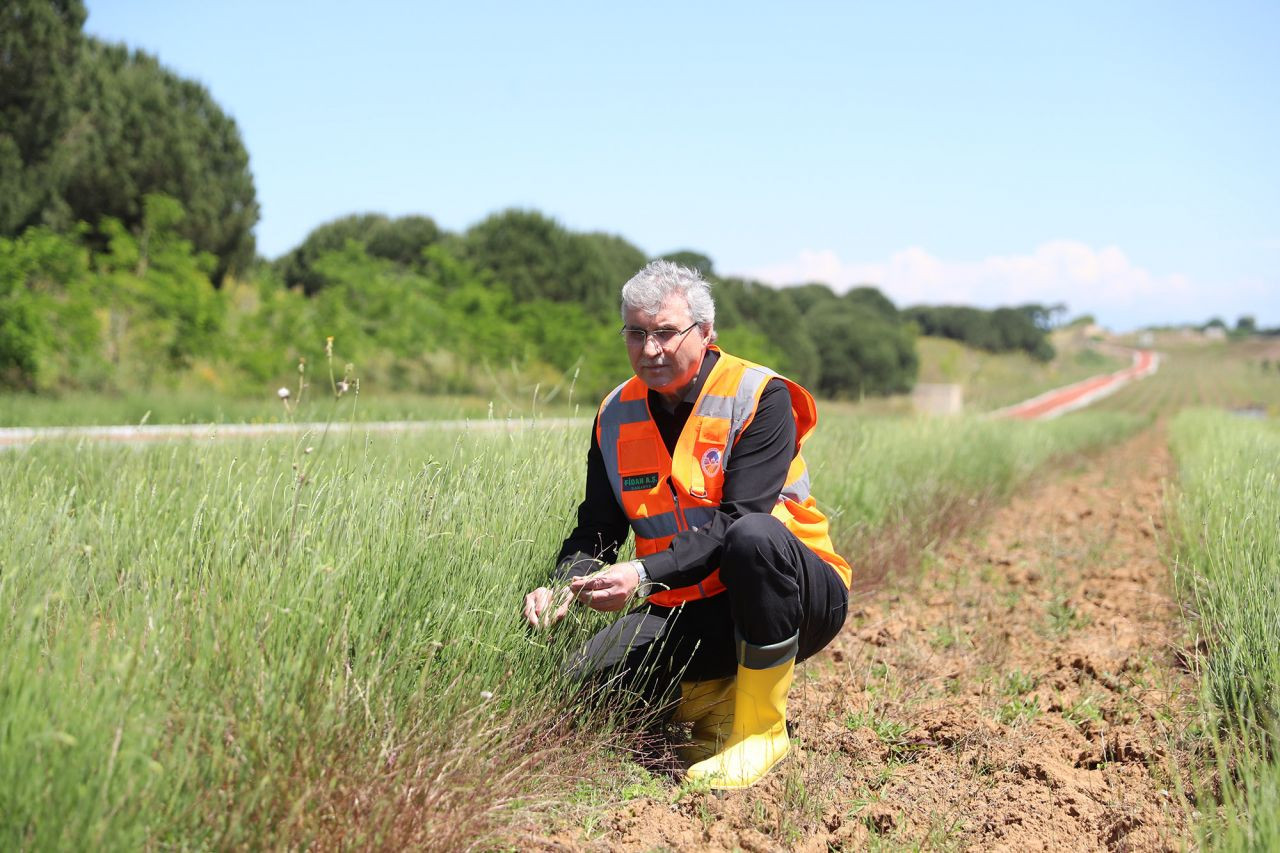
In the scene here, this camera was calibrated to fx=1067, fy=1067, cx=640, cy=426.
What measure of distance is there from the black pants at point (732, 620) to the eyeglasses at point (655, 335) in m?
0.58

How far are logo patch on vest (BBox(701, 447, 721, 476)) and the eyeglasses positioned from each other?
0.34 m

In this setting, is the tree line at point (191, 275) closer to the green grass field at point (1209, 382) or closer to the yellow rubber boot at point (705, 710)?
the yellow rubber boot at point (705, 710)

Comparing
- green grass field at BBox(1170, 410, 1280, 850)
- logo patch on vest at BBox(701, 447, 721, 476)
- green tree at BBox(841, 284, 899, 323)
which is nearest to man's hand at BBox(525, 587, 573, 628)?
logo patch on vest at BBox(701, 447, 721, 476)

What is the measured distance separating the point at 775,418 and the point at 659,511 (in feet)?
1.49

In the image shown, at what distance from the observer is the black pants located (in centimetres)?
297

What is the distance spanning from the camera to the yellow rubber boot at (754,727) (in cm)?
311

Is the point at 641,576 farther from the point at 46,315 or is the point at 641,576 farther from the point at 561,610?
the point at 46,315

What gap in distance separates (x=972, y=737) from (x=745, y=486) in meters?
1.19

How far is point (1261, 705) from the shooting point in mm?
3084

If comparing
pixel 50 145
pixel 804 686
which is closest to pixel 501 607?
pixel 804 686

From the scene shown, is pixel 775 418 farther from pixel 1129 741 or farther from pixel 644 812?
pixel 1129 741

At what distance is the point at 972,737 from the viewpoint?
3.49 metres

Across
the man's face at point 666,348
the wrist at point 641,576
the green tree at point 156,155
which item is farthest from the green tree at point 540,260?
the wrist at point 641,576

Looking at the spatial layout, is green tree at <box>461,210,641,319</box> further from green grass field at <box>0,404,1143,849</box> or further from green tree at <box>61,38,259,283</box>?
green grass field at <box>0,404,1143,849</box>
